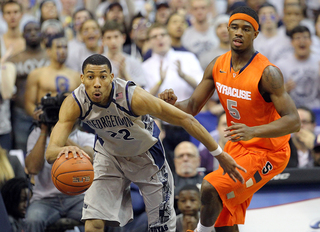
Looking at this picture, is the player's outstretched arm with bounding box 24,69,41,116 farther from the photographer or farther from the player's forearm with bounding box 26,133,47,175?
the player's forearm with bounding box 26,133,47,175

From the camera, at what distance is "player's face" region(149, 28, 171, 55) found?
7.45 m

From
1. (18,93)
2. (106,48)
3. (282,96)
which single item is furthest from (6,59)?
(282,96)

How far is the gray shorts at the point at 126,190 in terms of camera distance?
4.44 meters

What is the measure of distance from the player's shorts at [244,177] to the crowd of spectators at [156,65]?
1224 mm

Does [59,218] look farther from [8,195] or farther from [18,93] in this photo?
[18,93]

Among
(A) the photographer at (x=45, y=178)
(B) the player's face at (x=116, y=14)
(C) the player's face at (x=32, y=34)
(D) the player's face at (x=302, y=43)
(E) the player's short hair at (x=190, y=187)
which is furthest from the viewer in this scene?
(B) the player's face at (x=116, y=14)

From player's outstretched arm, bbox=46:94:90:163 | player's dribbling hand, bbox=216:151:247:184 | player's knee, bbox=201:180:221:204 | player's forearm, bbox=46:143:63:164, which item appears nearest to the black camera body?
player's outstretched arm, bbox=46:94:90:163

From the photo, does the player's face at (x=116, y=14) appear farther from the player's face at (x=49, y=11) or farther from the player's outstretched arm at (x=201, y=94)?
the player's outstretched arm at (x=201, y=94)

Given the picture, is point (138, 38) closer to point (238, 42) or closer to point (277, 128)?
point (238, 42)

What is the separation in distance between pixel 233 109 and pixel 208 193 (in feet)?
2.78

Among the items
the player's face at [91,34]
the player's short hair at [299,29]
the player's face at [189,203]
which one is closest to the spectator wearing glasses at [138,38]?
the player's face at [91,34]

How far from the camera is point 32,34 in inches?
298

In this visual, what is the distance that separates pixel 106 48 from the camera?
7938 mm

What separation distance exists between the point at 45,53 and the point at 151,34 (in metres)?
1.82
